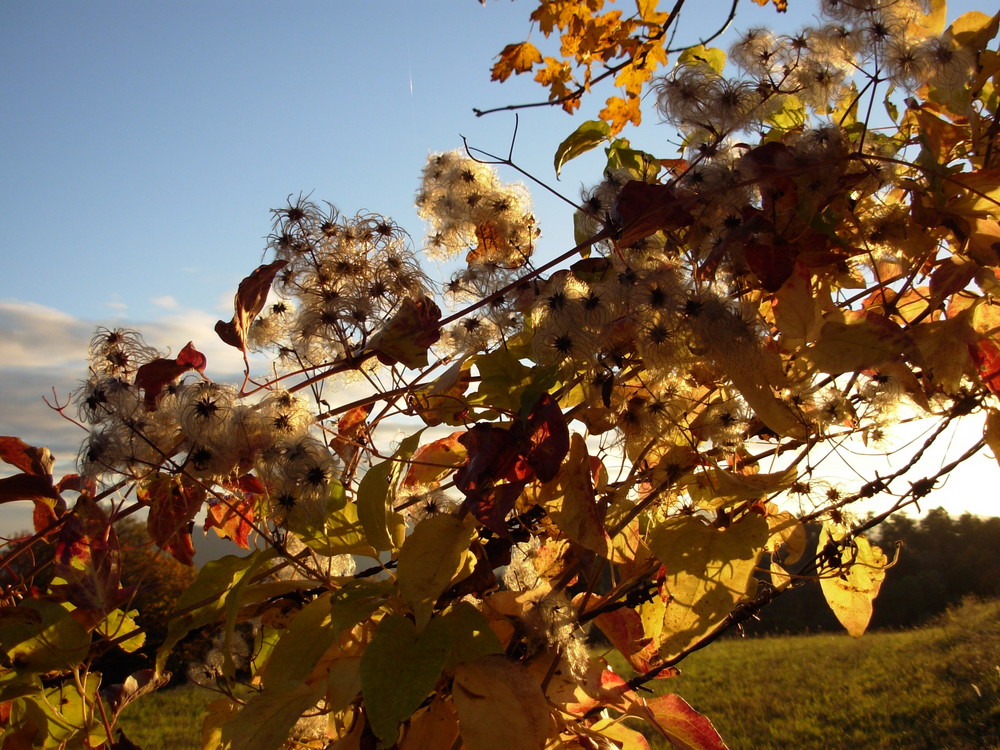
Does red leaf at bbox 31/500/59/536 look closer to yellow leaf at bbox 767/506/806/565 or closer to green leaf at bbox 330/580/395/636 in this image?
green leaf at bbox 330/580/395/636

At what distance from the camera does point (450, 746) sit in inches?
22.1

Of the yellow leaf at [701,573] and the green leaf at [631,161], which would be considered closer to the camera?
the yellow leaf at [701,573]

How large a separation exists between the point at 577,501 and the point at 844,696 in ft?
11.0

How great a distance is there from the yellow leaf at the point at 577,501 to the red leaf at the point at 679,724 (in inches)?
7.0

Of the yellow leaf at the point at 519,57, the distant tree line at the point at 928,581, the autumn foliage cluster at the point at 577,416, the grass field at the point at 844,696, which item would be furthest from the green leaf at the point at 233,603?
the distant tree line at the point at 928,581

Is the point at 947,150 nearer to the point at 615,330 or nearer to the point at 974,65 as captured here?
the point at 974,65

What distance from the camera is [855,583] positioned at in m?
0.80

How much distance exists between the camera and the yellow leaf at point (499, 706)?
0.49m

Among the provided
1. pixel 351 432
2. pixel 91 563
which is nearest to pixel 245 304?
pixel 351 432

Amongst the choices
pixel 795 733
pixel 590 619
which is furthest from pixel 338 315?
pixel 795 733

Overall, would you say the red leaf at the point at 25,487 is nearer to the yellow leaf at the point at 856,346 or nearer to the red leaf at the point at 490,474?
the red leaf at the point at 490,474

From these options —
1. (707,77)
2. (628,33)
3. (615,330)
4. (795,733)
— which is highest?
(628,33)

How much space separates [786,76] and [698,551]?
1.56ft

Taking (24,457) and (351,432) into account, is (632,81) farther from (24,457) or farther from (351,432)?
(24,457)
